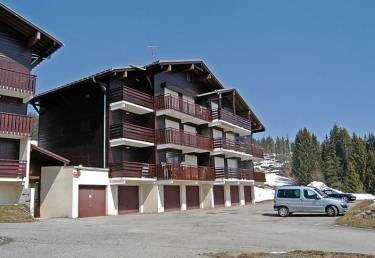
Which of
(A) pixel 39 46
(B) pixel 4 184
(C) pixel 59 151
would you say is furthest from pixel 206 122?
(B) pixel 4 184

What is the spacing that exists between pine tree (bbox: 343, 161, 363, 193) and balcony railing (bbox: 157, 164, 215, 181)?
5737 centimetres

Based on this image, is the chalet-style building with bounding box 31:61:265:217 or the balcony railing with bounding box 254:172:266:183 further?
the balcony railing with bounding box 254:172:266:183

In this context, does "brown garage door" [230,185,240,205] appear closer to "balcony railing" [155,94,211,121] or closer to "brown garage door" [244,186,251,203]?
"brown garage door" [244,186,251,203]

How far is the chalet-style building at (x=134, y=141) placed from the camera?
30.7 meters

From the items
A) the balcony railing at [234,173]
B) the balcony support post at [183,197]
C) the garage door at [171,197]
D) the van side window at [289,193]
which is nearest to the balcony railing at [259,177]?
the balcony railing at [234,173]

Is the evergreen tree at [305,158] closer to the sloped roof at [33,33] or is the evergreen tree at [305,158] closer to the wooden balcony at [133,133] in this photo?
the wooden balcony at [133,133]

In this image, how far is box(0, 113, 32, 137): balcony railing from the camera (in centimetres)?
2594

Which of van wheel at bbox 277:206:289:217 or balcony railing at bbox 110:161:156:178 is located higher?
balcony railing at bbox 110:161:156:178

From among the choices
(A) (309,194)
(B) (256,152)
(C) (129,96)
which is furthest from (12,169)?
(B) (256,152)

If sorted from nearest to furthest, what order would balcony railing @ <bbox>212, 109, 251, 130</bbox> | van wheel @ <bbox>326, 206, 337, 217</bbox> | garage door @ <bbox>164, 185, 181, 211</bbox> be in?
van wheel @ <bbox>326, 206, 337, 217</bbox> → garage door @ <bbox>164, 185, 181, 211</bbox> → balcony railing @ <bbox>212, 109, 251, 130</bbox>

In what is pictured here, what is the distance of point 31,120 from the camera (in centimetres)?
2738

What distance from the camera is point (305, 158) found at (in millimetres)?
104062

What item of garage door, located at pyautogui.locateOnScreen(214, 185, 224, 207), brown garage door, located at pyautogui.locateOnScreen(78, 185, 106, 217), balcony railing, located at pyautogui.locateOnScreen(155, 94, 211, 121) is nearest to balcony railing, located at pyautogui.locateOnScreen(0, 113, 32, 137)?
brown garage door, located at pyautogui.locateOnScreen(78, 185, 106, 217)

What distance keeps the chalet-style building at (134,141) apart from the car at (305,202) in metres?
10.1
